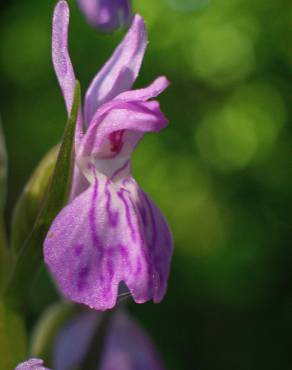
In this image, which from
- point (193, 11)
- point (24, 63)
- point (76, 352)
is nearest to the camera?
point (76, 352)

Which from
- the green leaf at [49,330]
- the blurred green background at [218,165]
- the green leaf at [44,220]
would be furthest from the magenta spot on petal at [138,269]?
the blurred green background at [218,165]

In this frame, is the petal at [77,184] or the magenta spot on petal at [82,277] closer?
the magenta spot on petal at [82,277]

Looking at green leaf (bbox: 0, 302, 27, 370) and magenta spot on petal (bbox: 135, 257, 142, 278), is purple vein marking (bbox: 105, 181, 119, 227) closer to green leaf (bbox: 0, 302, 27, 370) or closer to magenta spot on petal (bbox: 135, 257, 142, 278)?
magenta spot on petal (bbox: 135, 257, 142, 278)

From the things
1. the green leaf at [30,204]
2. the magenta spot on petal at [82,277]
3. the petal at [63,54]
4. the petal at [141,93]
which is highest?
the petal at [63,54]

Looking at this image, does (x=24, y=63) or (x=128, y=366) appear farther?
(x=24, y=63)

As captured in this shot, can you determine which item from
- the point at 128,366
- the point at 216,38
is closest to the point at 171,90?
the point at 216,38

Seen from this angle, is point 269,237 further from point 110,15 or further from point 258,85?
point 110,15

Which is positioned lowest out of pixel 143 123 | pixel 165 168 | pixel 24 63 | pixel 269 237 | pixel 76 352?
pixel 269 237

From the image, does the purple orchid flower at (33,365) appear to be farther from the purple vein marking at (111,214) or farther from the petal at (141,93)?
the petal at (141,93)
